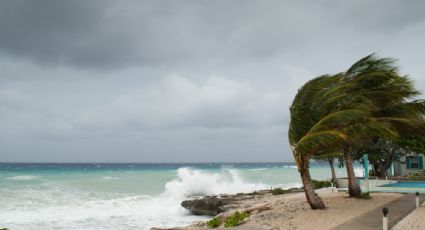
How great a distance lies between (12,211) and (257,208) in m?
16.7

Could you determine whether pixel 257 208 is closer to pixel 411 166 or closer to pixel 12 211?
pixel 12 211

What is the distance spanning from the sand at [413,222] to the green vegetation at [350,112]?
3.16m

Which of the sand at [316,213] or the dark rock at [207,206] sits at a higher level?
the sand at [316,213]

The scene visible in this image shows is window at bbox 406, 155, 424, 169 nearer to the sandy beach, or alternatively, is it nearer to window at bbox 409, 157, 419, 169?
window at bbox 409, 157, 419, 169

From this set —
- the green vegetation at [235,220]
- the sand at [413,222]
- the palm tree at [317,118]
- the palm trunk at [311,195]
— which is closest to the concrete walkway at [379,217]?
the sand at [413,222]

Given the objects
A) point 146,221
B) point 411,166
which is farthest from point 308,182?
point 411,166

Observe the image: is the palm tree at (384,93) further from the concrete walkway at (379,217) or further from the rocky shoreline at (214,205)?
the rocky shoreline at (214,205)

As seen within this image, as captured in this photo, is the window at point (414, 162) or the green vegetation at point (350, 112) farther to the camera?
the window at point (414, 162)

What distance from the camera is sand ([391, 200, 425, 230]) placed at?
41.8 ft

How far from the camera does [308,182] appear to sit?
1719 cm

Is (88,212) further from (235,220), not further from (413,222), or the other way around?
(413,222)

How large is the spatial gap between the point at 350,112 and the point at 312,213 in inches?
168

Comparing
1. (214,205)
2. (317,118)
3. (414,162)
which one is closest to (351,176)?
(317,118)

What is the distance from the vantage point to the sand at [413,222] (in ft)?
41.8
